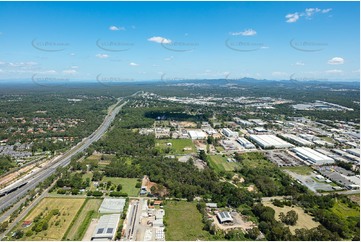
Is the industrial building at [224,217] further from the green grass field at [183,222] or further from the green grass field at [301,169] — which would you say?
the green grass field at [301,169]

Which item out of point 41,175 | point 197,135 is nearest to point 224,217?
point 41,175

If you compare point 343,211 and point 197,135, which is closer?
point 343,211

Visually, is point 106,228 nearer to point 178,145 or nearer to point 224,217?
point 224,217

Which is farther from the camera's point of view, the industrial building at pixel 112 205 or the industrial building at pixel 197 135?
the industrial building at pixel 197 135

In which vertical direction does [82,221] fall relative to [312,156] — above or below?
below

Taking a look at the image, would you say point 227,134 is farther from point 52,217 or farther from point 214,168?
point 52,217

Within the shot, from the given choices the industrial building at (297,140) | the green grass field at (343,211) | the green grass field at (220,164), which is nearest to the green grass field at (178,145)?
the green grass field at (220,164)

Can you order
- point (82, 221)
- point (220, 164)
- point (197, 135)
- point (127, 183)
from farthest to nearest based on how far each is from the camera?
point (197, 135), point (220, 164), point (127, 183), point (82, 221)
